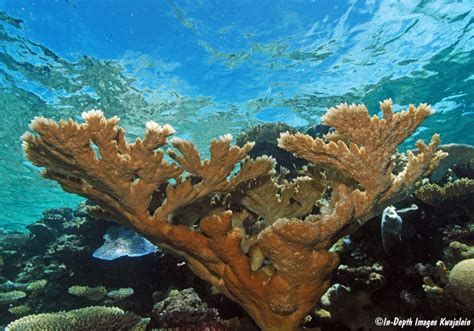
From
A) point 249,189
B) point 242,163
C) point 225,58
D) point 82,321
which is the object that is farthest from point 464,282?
point 225,58

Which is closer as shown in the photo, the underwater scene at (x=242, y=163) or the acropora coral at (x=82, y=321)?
the underwater scene at (x=242, y=163)

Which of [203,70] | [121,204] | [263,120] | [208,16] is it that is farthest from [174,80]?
[121,204]

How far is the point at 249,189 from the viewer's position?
3305 mm

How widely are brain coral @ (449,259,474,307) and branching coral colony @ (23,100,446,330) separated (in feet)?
6.57

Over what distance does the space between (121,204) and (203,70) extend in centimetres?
1253

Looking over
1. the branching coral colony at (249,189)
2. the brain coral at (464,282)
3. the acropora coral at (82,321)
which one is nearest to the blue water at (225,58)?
the branching coral colony at (249,189)

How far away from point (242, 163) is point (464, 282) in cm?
348

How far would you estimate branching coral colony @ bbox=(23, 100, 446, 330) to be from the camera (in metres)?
2.49

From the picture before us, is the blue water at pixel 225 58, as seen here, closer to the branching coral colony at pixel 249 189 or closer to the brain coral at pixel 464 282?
the branching coral colony at pixel 249 189

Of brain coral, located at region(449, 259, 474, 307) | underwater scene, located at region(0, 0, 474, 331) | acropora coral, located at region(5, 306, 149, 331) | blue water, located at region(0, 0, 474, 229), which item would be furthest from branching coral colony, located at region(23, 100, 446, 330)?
blue water, located at region(0, 0, 474, 229)

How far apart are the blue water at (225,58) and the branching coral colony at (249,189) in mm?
10369

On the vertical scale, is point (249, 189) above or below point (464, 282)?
above

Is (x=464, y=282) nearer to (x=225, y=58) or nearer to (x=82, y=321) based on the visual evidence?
(x=82, y=321)

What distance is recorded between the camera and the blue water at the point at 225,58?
1163 centimetres
